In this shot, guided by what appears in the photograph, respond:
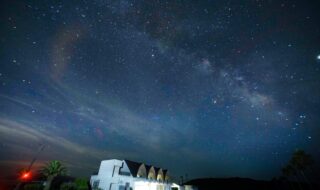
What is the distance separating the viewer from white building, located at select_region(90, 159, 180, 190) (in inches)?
1694

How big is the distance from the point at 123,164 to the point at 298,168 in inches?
1957

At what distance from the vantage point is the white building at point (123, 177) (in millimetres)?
43031

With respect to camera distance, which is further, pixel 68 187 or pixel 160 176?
pixel 160 176

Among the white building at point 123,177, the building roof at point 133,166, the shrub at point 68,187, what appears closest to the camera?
the shrub at point 68,187

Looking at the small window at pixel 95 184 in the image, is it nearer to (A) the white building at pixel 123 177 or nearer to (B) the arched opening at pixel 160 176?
(A) the white building at pixel 123 177

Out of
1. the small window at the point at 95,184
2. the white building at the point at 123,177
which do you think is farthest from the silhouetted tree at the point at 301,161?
the small window at the point at 95,184

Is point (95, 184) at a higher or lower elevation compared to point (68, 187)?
higher

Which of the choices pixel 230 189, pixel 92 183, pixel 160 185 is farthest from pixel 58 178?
pixel 230 189

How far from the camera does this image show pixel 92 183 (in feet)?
152

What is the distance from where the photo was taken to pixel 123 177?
144 ft

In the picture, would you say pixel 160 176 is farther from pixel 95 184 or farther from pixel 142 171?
pixel 95 184

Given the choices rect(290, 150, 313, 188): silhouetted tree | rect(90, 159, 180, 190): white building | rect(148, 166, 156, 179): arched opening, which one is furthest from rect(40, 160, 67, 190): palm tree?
rect(290, 150, 313, 188): silhouetted tree

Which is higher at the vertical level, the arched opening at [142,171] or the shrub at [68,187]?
the arched opening at [142,171]

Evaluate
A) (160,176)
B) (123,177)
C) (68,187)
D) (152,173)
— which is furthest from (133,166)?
(68,187)
